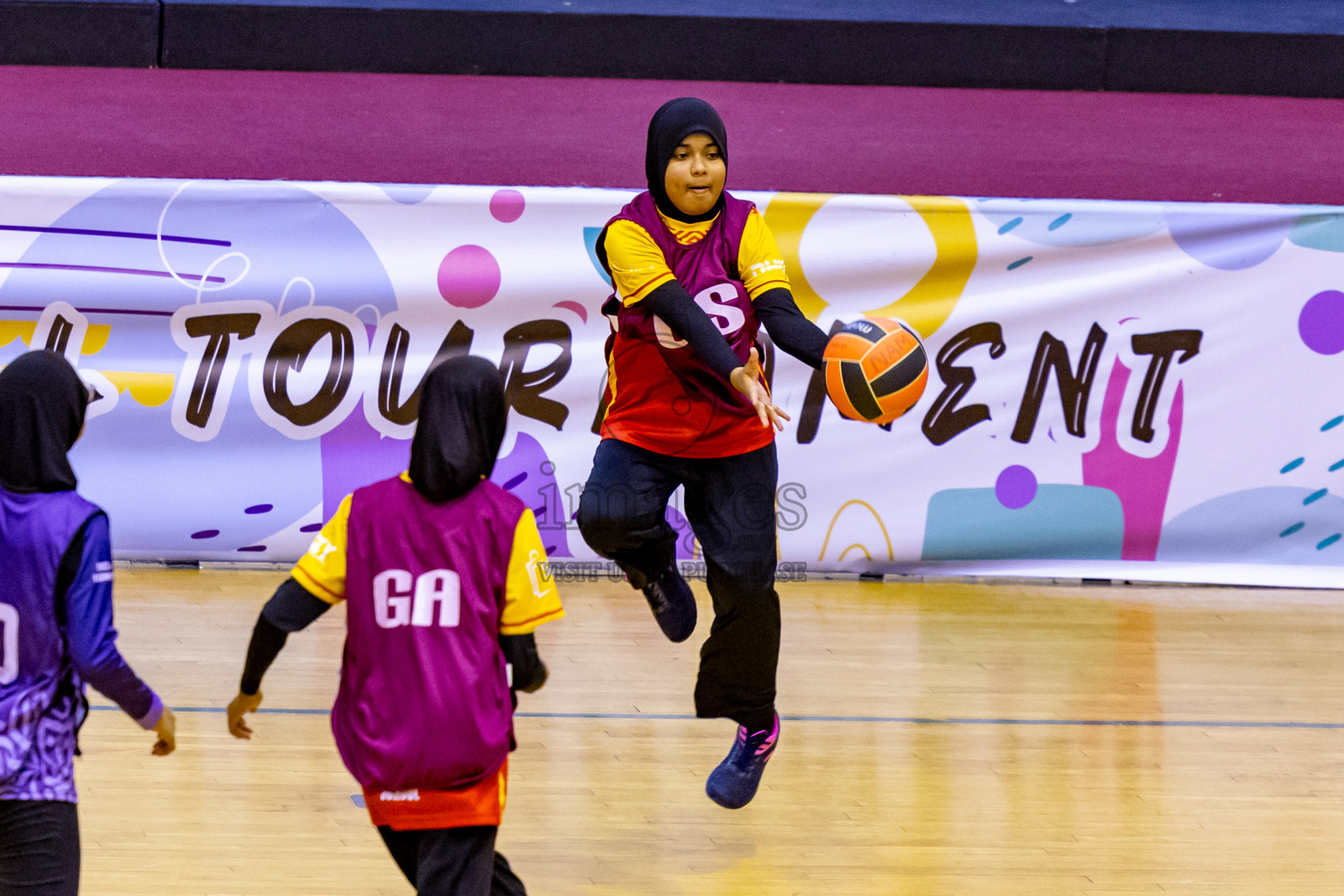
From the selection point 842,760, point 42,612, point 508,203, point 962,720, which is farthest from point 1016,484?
point 42,612

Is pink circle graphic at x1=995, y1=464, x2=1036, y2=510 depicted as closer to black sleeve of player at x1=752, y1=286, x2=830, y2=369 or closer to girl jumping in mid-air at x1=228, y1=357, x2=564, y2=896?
black sleeve of player at x1=752, y1=286, x2=830, y2=369

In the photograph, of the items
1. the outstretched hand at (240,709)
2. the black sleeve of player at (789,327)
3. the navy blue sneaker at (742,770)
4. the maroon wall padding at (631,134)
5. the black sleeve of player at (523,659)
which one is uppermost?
the maroon wall padding at (631,134)

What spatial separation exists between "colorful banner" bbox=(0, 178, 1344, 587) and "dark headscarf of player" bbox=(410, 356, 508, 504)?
3572mm

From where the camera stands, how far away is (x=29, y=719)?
7.77ft

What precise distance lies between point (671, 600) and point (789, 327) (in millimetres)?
897

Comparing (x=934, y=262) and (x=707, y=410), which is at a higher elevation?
(x=934, y=262)

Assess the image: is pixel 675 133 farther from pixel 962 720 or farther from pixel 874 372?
pixel 962 720

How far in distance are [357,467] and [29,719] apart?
3.56m

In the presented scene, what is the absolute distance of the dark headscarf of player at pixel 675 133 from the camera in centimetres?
348

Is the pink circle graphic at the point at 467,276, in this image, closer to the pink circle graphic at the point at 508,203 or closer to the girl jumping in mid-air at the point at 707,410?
the pink circle graphic at the point at 508,203

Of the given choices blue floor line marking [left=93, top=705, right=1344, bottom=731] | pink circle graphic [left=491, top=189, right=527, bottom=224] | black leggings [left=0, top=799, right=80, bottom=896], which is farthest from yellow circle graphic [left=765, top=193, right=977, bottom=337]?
black leggings [left=0, top=799, right=80, bottom=896]

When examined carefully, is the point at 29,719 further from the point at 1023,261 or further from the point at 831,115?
the point at 831,115

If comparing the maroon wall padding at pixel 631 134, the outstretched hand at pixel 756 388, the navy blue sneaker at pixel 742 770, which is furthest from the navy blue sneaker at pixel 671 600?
the maroon wall padding at pixel 631 134

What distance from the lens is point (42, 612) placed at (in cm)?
234
